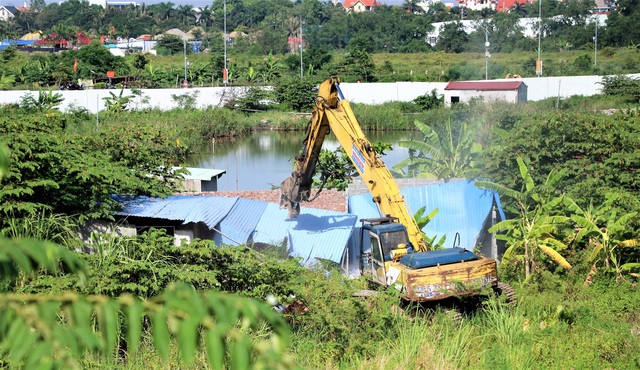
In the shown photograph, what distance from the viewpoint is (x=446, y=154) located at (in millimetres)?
16484

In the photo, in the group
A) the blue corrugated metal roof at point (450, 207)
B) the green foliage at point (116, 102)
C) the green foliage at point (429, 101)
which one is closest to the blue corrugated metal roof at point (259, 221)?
the blue corrugated metal roof at point (450, 207)

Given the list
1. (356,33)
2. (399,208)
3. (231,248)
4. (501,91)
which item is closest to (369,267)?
(399,208)

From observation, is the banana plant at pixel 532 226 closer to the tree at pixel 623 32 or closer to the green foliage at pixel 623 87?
the green foliage at pixel 623 87

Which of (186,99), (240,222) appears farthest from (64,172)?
(186,99)

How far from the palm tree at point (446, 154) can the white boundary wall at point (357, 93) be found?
65.6 feet

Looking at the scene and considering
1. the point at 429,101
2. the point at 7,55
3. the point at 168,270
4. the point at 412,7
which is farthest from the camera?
the point at 412,7

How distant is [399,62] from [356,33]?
19668 millimetres

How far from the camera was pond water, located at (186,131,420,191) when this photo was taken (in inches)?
910

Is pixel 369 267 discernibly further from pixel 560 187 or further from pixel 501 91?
pixel 501 91

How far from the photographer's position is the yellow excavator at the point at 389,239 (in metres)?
9.39

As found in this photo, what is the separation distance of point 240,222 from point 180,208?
39.1 inches

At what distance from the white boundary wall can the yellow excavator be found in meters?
22.0

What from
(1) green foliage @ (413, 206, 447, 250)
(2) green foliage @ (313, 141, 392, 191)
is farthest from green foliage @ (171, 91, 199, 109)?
(1) green foliage @ (413, 206, 447, 250)

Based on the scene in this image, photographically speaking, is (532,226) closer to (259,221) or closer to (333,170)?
(259,221)
